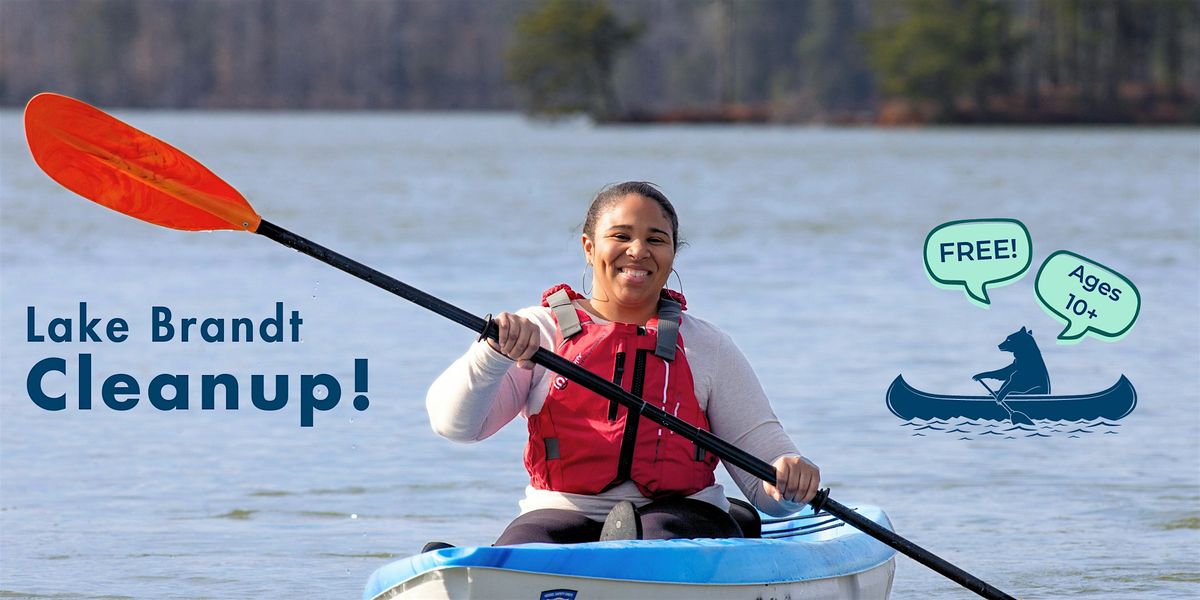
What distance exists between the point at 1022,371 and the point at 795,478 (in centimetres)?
558

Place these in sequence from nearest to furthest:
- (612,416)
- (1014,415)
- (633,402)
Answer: (633,402) < (612,416) < (1014,415)

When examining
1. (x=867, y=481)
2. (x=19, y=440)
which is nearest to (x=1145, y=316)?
(x=867, y=481)

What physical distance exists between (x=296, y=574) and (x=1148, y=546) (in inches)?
99.6

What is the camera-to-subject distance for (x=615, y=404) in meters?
3.93

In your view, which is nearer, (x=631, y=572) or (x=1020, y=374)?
(x=631, y=572)

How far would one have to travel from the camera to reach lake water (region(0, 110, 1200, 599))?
5.64 m

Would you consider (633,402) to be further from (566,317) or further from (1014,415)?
(1014,415)


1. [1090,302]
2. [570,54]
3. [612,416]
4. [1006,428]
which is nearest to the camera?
[612,416]

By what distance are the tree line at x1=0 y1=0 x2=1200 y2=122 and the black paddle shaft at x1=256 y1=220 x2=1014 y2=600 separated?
230 ft

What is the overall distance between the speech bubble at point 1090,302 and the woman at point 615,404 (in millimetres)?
5432

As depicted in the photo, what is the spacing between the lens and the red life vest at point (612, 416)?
392 centimetres

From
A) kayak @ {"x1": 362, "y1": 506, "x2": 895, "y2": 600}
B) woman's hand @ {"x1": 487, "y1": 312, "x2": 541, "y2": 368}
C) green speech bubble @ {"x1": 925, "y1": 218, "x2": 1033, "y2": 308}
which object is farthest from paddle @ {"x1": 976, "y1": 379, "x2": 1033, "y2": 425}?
woman's hand @ {"x1": 487, "y1": 312, "x2": 541, "y2": 368}

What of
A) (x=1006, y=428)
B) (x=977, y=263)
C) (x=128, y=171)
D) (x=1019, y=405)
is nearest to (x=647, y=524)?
(x=128, y=171)

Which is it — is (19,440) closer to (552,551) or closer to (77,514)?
(77,514)
